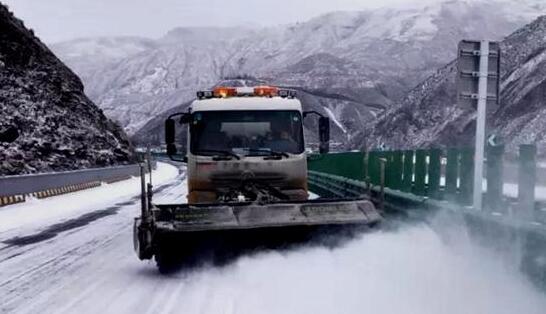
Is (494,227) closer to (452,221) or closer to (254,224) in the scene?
(452,221)

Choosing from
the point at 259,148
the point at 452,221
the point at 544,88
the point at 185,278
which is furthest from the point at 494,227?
the point at 544,88

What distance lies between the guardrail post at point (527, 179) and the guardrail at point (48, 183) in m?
17.0

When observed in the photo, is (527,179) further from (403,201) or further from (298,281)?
(403,201)

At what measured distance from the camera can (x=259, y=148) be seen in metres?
10.3

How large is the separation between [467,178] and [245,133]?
131 inches

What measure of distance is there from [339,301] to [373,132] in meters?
68.1

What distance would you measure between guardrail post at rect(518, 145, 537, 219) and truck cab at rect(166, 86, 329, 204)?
3918 millimetres

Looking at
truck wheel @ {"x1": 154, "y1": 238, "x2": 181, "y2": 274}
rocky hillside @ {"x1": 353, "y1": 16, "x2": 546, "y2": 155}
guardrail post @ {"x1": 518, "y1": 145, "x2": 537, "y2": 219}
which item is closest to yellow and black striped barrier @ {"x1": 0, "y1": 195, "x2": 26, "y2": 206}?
truck wheel @ {"x1": 154, "y1": 238, "x2": 181, "y2": 274}

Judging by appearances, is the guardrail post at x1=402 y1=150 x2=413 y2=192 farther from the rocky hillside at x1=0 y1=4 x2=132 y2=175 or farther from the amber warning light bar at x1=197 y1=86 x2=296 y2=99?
the rocky hillside at x1=0 y1=4 x2=132 y2=175

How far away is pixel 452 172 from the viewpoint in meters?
9.18

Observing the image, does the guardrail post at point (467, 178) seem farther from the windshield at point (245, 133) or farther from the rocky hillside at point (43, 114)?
the rocky hillside at point (43, 114)

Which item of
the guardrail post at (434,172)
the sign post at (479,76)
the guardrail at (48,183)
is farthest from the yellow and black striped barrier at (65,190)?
the sign post at (479,76)

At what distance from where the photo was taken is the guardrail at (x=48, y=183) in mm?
21075

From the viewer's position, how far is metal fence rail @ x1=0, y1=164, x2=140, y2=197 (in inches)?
834
